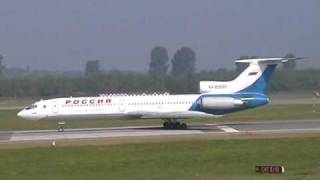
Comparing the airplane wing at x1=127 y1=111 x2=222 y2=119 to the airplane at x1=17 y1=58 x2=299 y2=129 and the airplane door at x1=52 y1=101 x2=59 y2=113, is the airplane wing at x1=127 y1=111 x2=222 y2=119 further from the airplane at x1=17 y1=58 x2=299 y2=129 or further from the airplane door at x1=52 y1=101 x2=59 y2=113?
the airplane door at x1=52 y1=101 x2=59 y2=113

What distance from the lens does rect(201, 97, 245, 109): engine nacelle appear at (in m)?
49.9

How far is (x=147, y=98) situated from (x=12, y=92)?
90.6 meters

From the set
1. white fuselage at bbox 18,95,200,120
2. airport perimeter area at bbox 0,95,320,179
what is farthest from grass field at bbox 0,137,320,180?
white fuselage at bbox 18,95,200,120

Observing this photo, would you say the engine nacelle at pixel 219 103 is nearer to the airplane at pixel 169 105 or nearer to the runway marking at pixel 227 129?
the airplane at pixel 169 105

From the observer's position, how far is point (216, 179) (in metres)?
23.8

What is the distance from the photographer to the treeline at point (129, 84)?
125125mm

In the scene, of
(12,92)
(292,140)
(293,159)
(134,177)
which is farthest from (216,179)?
(12,92)

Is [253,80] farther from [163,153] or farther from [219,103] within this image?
[163,153]

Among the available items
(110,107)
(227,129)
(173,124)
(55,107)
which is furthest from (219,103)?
(55,107)

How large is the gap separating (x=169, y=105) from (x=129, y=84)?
249 feet

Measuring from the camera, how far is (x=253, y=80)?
51812mm

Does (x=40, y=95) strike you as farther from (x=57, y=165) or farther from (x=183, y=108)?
(x=57, y=165)

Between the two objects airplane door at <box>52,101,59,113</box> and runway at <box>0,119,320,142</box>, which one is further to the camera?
airplane door at <box>52,101,59,113</box>

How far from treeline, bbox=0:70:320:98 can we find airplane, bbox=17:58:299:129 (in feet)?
226
